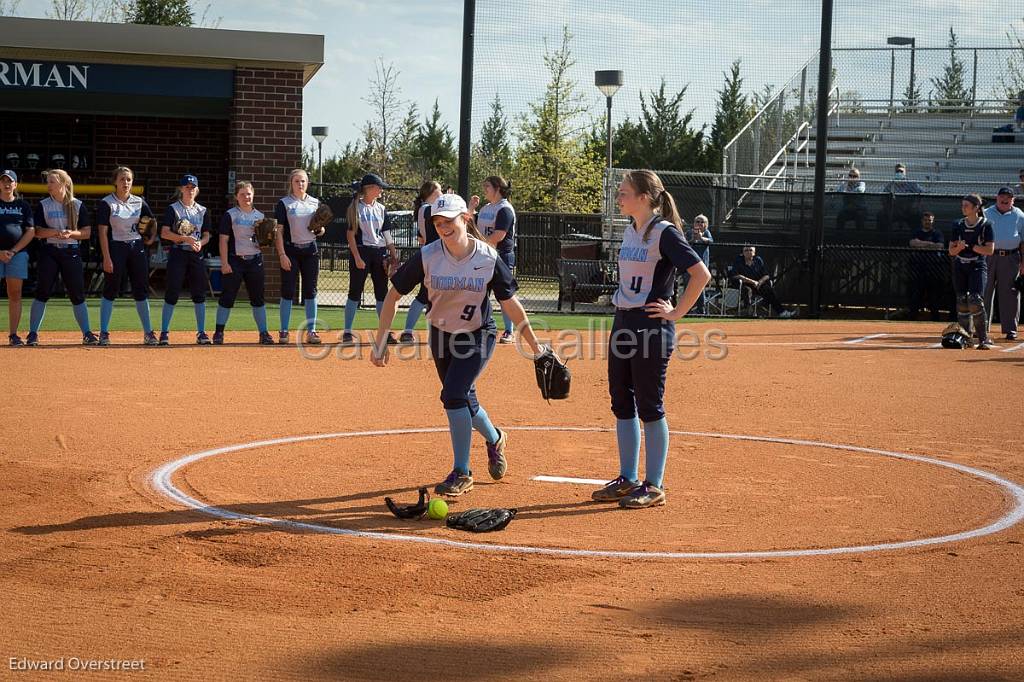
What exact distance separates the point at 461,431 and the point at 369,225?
9.15 m


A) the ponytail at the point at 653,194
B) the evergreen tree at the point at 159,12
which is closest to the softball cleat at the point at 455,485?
the ponytail at the point at 653,194

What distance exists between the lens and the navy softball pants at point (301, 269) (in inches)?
632

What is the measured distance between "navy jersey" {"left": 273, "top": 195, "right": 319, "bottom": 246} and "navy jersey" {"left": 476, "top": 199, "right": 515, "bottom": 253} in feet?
8.11

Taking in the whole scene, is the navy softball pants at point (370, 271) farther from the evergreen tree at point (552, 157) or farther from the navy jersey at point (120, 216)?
the evergreen tree at point (552, 157)

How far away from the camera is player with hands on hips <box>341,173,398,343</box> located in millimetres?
15844

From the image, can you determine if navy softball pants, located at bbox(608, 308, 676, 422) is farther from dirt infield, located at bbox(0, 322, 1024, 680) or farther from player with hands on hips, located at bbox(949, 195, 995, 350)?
player with hands on hips, located at bbox(949, 195, 995, 350)

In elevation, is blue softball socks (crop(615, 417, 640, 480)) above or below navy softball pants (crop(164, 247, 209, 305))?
below

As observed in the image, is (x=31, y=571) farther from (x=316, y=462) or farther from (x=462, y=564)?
(x=316, y=462)

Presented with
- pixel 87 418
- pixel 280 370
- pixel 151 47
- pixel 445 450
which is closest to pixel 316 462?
pixel 445 450

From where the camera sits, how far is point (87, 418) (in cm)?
988

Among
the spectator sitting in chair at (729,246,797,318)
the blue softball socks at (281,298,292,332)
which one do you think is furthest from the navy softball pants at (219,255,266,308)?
the spectator sitting in chair at (729,246,797,318)

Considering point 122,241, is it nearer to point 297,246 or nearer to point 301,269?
point 297,246

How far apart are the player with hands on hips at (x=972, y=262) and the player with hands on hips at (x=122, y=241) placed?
11.5 meters

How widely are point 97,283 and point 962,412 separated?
723 inches
